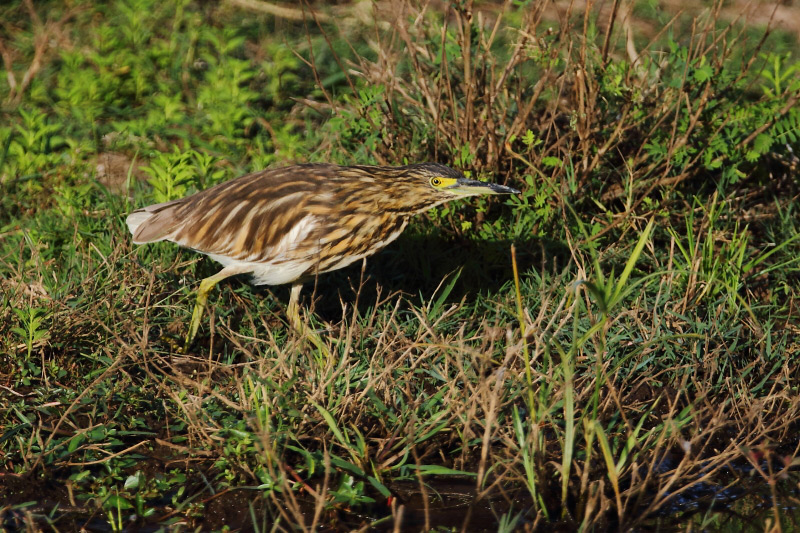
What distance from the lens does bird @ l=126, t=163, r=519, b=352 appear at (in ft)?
16.0

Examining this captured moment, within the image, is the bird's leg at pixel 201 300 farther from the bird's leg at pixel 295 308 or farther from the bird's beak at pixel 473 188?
the bird's beak at pixel 473 188

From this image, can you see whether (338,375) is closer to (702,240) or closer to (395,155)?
(395,155)

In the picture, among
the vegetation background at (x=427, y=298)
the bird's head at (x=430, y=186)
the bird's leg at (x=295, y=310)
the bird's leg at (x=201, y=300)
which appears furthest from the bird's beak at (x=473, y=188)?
the bird's leg at (x=201, y=300)

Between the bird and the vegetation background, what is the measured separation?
9.0 inches

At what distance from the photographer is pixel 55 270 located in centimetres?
546

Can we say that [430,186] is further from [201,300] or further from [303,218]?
[201,300]

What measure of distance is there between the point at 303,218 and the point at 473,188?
0.80m

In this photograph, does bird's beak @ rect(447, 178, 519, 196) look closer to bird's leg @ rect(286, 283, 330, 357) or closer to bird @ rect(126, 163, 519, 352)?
bird @ rect(126, 163, 519, 352)

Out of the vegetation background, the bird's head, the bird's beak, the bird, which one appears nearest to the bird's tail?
the bird

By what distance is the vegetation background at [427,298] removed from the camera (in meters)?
3.90

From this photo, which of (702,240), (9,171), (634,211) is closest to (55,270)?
(9,171)

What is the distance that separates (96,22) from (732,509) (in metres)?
6.32

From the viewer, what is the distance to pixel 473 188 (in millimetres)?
4820

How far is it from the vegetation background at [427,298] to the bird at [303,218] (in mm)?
227
